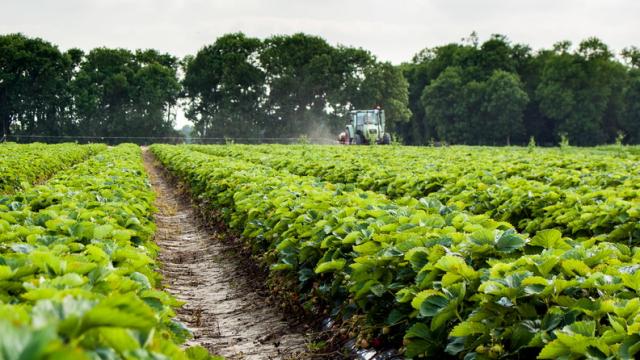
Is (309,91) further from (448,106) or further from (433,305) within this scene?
(433,305)

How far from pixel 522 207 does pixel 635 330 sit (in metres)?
5.26

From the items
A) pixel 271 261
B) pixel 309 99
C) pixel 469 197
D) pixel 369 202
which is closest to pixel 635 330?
pixel 369 202

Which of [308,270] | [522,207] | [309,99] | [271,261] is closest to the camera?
[308,270]

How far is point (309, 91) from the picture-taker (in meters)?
75.9

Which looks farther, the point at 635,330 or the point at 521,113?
the point at 521,113

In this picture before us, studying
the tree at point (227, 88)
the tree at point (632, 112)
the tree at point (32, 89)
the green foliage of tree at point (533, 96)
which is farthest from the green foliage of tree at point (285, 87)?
the tree at point (632, 112)

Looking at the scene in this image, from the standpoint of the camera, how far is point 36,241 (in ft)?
13.4

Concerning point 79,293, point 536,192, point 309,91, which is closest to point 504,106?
point 309,91

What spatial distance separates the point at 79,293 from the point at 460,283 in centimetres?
225

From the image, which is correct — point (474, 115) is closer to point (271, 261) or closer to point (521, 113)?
point (521, 113)

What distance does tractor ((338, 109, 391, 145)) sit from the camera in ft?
141

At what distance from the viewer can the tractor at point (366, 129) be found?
43031 mm

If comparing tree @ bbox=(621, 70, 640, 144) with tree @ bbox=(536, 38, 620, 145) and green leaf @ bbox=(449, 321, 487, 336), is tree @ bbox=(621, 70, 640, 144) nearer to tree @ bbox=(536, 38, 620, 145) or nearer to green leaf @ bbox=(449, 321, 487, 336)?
tree @ bbox=(536, 38, 620, 145)

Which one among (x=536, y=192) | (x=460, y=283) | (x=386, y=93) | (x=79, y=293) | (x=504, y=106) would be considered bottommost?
(x=460, y=283)
